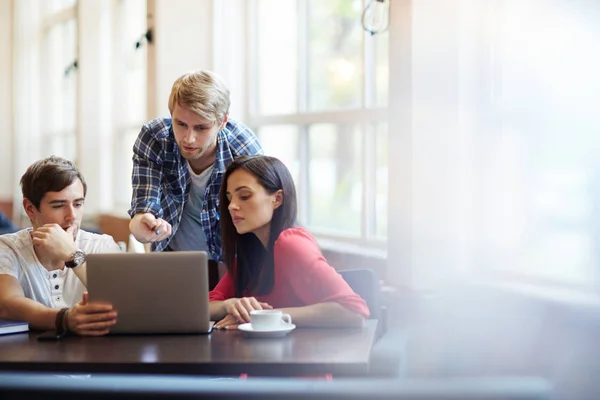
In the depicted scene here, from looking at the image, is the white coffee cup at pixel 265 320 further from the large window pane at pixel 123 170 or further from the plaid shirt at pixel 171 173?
the large window pane at pixel 123 170

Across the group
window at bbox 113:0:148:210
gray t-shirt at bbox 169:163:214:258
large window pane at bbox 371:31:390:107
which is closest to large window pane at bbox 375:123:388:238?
large window pane at bbox 371:31:390:107

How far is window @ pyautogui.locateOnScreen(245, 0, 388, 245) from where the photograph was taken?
3652 millimetres

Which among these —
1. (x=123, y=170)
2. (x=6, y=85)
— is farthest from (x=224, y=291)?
(x=6, y=85)

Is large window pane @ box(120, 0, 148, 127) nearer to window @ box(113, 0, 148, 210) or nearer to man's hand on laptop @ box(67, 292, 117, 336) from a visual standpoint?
window @ box(113, 0, 148, 210)

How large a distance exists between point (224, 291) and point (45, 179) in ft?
2.07

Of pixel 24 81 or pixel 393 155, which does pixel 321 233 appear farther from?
pixel 24 81

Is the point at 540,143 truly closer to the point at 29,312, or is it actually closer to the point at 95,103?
the point at 29,312

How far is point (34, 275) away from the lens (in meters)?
2.42

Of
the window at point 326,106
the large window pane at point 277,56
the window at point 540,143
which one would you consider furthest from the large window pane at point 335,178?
the window at point 540,143

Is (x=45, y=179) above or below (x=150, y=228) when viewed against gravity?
above

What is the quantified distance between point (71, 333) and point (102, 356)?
334 millimetres

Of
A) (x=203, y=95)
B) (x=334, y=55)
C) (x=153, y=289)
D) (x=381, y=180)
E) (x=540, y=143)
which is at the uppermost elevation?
(x=334, y=55)

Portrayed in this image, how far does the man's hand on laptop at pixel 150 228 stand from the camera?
8.60ft

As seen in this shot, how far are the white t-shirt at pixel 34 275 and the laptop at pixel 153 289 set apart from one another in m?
0.45
